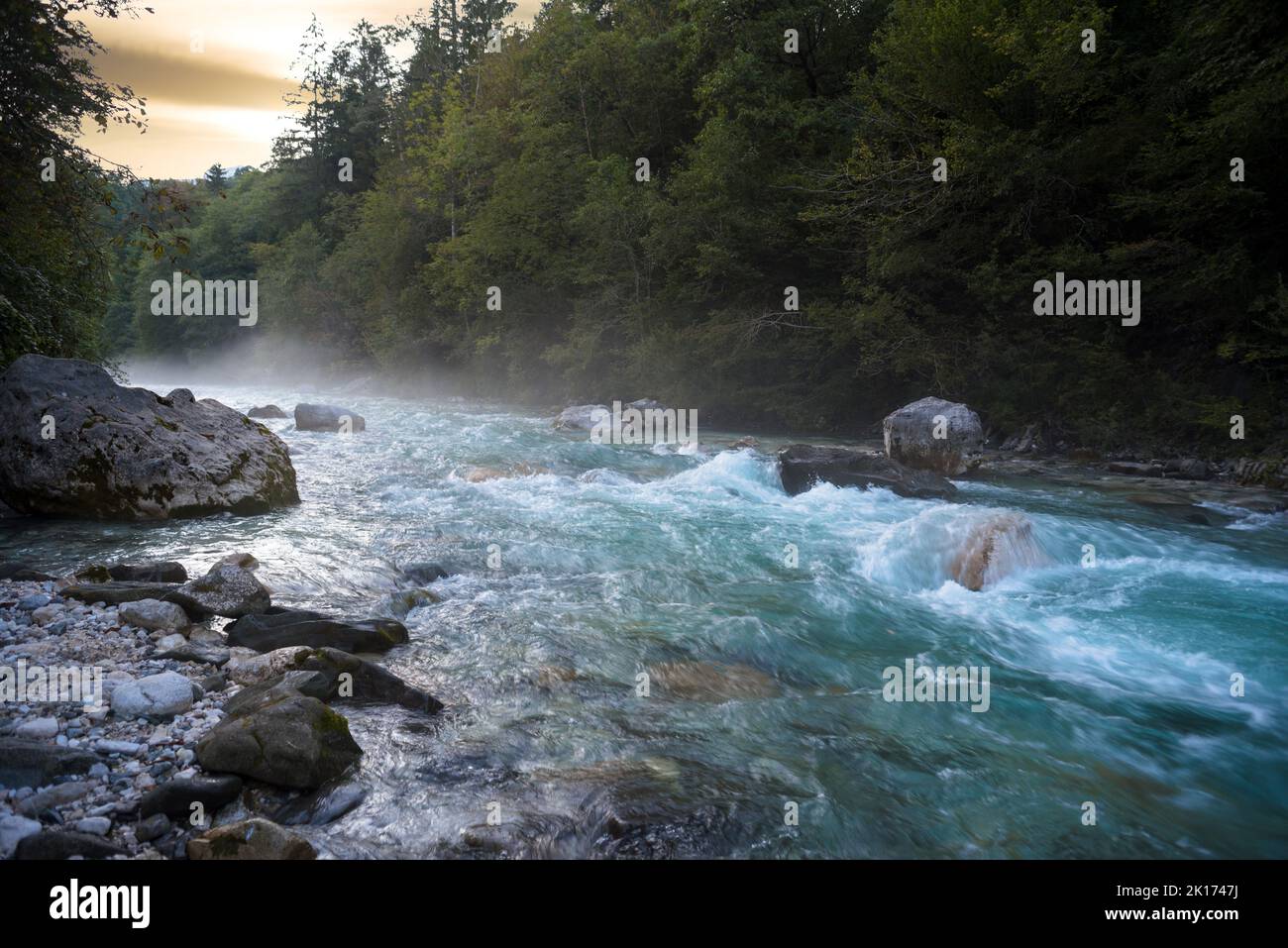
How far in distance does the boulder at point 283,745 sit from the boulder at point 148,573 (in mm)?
3283

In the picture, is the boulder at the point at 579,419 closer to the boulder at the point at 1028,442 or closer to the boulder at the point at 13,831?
the boulder at the point at 1028,442

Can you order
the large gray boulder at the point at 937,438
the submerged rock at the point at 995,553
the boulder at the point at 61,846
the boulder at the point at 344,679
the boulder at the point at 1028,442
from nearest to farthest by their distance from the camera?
1. the boulder at the point at 61,846
2. the boulder at the point at 344,679
3. the submerged rock at the point at 995,553
4. the large gray boulder at the point at 937,438
5. the boulder at the point at 1028,442

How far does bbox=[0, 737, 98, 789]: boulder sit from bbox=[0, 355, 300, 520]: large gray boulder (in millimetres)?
6557

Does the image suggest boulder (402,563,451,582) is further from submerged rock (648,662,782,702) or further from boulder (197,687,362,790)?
boulder (197,687,362,790)

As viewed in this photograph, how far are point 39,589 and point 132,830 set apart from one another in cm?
413

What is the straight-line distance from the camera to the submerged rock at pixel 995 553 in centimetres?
837

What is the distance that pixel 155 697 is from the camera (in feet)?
14.6

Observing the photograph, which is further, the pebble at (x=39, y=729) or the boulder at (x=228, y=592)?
the boulder at (x=228, y=592)

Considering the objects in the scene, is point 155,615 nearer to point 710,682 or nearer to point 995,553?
point 710,682

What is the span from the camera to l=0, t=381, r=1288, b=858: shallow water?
13.4 feet

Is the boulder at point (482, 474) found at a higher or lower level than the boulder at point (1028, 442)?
lower

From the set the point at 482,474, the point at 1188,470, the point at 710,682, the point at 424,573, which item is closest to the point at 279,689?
the point at 710,682

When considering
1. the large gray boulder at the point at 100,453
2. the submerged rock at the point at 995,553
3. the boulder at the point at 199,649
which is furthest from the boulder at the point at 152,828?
the submerged rock at the point at 995,553

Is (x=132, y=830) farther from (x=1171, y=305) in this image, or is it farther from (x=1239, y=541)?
(x=1171, y=305)
